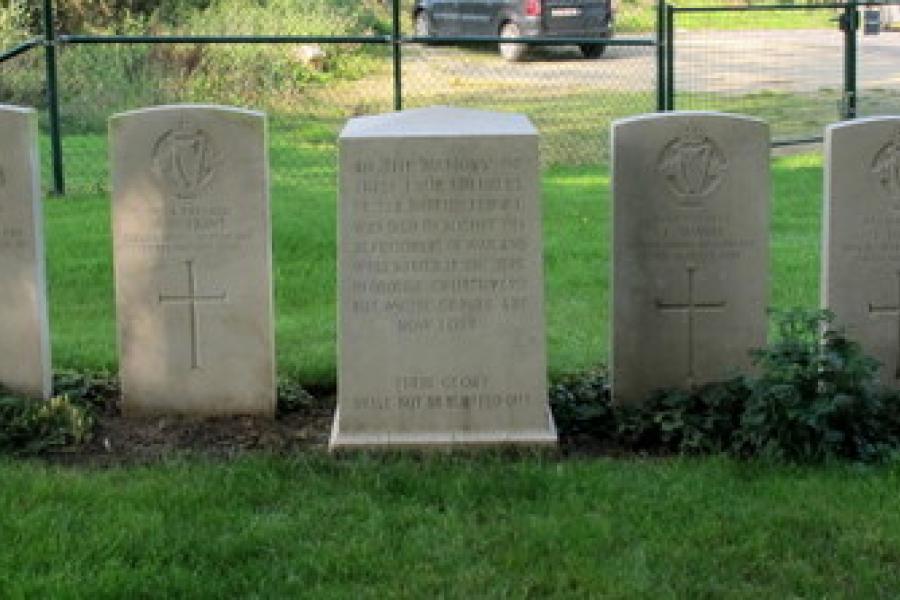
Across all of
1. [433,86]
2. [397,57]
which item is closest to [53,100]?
[397,57]

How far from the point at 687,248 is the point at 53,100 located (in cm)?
770

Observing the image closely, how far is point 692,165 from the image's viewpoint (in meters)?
6.54

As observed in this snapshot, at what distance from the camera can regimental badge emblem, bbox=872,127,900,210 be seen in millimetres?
6492

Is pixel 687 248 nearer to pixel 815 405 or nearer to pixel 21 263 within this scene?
pixel 815 405

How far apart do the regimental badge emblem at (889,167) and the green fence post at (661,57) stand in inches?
284

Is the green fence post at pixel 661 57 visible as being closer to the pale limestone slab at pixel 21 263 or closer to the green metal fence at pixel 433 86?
the green metal fence at pixel 433 86

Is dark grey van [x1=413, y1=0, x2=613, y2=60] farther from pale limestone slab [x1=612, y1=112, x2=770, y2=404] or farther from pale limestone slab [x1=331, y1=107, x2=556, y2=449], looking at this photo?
pale limestone slab [x1=331, y1=107, x2=556, y2=449]

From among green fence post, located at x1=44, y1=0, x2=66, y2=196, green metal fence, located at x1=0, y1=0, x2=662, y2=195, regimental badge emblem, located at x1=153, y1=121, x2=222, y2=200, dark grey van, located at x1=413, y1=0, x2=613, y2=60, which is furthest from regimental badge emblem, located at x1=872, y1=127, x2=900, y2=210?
dark grey van, located at x1=413, y1=0, x2=613, y2=60

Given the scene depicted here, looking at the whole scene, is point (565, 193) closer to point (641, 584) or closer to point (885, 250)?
point (885, 250)

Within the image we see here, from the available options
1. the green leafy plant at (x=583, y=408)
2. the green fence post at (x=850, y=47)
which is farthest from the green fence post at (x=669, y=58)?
the green leafy plant at (x=583, y=408)

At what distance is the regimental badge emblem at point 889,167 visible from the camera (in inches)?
256

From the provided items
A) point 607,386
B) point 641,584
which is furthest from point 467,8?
point 641,584

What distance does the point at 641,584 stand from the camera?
4.59 meters

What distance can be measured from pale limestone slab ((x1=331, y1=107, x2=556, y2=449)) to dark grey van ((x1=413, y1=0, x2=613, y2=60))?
47.6 feet
